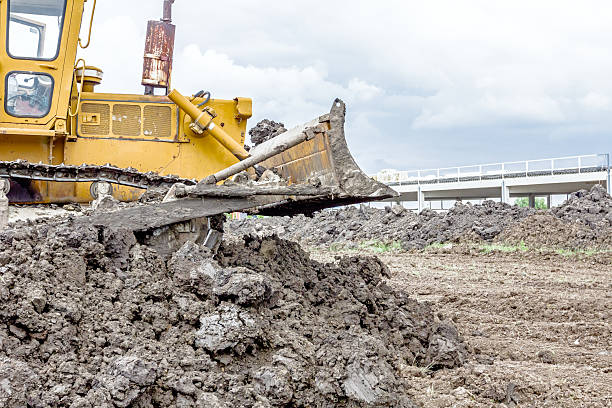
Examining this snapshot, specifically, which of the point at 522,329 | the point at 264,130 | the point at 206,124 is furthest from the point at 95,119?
the point at 522,329

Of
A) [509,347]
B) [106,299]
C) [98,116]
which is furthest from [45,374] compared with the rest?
[98,116]

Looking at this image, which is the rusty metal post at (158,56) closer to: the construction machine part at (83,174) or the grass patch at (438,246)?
the construction machine part at (83,174)

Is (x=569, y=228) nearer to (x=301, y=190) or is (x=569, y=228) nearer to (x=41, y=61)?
(x=301, y=190)

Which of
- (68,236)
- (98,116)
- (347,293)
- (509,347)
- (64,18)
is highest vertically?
(64,18)

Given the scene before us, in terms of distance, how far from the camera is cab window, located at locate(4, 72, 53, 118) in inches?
295

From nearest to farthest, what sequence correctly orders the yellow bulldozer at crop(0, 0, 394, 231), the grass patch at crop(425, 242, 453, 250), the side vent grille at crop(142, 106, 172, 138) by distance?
the yellow bulldozer at crop(0, 0, 394, 231)
the side vent grille at crop(142, 106, 172, 138)
the grass patch at crop(425, 242, 453, 250)

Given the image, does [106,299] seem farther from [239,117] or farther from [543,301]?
[543,301]

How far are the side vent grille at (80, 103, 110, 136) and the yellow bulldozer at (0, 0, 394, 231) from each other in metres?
0.01

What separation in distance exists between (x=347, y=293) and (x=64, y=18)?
4604 mm

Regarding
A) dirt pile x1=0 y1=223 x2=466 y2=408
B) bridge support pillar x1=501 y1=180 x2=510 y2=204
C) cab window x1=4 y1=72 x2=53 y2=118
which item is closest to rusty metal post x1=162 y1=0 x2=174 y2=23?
cab window x1=4 y1=72 x2=53 y2=118

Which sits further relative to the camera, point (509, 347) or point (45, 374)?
point (509, 347)

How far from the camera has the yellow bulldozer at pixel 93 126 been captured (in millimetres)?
7277

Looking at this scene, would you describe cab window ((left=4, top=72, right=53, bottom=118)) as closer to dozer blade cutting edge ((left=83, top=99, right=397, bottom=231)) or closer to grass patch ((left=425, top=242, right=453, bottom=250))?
dozer blade cutting edge ((left=83, top=99, right=397, bottom=231))

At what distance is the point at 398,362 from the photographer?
4559mm
